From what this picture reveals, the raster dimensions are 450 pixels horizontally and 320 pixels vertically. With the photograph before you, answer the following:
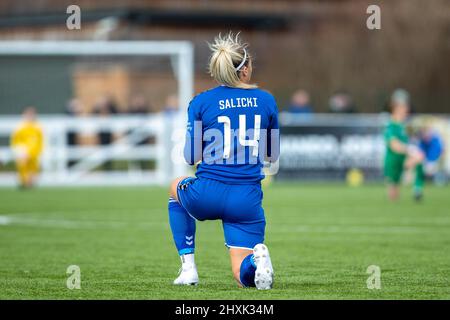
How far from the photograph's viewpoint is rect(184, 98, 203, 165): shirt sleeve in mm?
9250

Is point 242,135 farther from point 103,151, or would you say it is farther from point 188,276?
point 103,151

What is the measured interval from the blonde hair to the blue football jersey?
0.27ft

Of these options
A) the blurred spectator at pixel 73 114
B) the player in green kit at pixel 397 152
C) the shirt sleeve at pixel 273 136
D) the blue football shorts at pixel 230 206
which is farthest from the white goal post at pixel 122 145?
the blue football shorts at pixel 230 206

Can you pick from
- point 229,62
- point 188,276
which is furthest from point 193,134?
point 188,276

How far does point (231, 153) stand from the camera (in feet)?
30.2

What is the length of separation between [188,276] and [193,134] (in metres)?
1.20

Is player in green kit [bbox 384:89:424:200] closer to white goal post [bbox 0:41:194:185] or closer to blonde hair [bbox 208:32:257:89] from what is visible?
white goal post [bbox 0:41:194:185]

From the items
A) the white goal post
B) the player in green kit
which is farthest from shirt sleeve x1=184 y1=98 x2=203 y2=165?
the white goal post

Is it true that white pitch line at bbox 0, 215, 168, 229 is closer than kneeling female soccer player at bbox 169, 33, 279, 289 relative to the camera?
No

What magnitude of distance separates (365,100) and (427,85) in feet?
9.90

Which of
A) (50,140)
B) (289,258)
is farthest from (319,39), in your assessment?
(289,258)

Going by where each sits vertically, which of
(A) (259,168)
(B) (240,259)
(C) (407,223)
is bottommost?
(C) (407,223)
